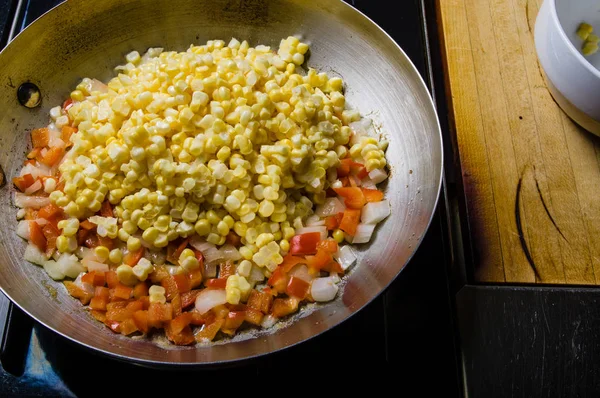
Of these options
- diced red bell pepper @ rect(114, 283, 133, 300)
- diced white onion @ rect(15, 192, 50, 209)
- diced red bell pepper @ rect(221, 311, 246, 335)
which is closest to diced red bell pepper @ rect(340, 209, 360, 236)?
diced red bell pepper @ rect(221, 311, 246, 335)

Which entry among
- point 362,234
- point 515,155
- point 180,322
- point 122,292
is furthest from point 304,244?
point 515,155

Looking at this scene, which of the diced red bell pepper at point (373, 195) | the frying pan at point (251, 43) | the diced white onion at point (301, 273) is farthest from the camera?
the diced red bell pepper at point (373, 195)

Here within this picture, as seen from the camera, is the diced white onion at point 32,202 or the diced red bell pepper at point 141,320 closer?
the diced red bell pepper at point 141,320

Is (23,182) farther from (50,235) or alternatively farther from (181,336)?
(181,336)

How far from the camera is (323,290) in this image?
4.89 ft

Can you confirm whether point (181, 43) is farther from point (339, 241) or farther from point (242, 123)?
point (339, 241)

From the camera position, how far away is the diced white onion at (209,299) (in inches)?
57.4

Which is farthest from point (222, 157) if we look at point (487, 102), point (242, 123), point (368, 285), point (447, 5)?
point (447, 5)

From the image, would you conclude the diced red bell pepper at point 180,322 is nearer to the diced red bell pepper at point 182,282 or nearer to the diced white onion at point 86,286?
the diced red bell pepper at point 182,282

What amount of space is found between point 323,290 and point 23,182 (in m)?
0.89

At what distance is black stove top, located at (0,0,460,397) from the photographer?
148 cm

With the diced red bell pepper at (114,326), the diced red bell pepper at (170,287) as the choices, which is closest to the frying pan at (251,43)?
the diced red bell pepper at (114,326)

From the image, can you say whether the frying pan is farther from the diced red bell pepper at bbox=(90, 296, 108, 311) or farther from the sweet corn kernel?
the sweet corn kernel

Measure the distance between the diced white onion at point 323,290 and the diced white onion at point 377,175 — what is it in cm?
35
